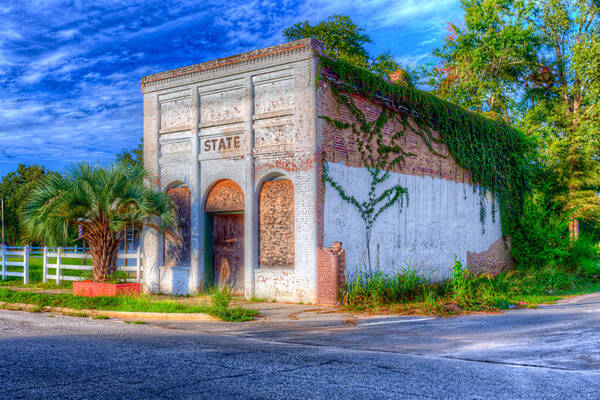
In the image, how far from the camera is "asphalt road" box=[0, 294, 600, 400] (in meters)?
5.39

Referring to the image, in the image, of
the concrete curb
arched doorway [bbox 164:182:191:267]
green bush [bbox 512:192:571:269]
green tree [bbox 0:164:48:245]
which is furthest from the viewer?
green tree [bbox 0:164:48:245]

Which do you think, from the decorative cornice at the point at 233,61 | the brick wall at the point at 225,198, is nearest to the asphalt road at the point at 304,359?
the brick wall at the point at 225,198

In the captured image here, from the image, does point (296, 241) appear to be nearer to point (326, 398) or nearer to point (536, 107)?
point (326, 398)

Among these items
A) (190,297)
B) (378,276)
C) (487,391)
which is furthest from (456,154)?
(487,391)

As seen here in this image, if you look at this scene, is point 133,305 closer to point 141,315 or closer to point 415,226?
point 141,315

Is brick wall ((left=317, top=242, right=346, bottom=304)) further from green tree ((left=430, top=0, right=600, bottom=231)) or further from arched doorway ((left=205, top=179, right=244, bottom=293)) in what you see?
green tree ((left=430, top=0, right=600, bottom=231))

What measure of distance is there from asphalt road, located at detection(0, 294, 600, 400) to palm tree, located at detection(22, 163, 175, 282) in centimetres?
371

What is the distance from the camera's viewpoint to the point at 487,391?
5.46 m

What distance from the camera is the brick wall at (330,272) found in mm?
13266

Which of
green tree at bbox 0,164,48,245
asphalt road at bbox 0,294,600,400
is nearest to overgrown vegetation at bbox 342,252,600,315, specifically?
asphalt road at bbox 0,294,600,400

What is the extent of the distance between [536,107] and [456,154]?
14.5 m

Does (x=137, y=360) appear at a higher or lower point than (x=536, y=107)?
lower

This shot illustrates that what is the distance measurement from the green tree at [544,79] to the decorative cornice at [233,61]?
17009mm

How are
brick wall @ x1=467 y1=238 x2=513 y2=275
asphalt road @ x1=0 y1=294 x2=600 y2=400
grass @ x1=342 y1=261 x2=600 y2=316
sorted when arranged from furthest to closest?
brick wall @ x1=467 y1=238 x2=513 y2=275
grass @ x1=342 y1=261 x2=600 y2=316
asphalt road @ x1=0 y1=294 x2=600 y2=400
